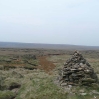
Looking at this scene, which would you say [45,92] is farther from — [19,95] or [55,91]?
[19,95]

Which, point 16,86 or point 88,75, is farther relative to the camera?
point 16,86

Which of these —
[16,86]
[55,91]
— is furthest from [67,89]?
[16,86]

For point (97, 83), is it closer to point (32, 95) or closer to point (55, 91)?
point (55, 91)

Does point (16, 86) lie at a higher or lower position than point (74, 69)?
lower

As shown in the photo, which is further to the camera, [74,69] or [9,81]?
[9,81]

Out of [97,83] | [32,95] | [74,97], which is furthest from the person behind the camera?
[97,83]

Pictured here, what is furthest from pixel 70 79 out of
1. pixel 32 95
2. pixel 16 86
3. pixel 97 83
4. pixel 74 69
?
pixel 16 86

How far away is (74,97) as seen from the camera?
2109 centimetres

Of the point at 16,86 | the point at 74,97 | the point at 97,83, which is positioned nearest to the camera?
the point at 74,97

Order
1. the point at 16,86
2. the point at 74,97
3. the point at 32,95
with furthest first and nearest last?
the point at 16,86
the point at 32,95
the point at 74,97

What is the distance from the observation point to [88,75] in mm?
25062

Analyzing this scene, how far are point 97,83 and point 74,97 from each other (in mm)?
4953

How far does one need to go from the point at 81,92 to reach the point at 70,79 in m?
3.28

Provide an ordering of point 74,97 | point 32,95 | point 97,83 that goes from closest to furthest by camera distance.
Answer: point 74,97, point 32,95, point 97,83
